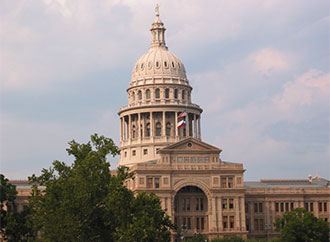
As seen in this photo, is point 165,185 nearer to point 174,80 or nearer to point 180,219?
point 180,219

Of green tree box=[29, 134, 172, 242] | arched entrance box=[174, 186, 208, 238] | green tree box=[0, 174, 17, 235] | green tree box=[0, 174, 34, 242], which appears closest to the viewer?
green tree box=[29, 134, 172, 242]

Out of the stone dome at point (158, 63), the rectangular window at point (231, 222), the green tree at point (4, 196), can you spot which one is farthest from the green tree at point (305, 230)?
the stone dome at point (158, 63)

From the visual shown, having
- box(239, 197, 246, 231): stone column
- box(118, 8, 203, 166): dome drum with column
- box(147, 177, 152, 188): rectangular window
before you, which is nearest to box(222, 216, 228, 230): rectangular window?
box(239, 197, 246, 231): stone column

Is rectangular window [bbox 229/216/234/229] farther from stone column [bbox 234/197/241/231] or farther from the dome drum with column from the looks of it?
the dome drum with column

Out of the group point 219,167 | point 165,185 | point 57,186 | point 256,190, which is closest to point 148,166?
point 165,185

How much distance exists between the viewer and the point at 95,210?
89.8 meters

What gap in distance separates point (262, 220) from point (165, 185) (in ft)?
79.9

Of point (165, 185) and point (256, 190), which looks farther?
point (256, 190)

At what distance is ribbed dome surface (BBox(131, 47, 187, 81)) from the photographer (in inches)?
6855

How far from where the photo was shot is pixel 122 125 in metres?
175

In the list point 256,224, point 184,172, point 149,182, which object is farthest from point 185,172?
point 256,224

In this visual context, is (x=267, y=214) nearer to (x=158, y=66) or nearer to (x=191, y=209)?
(x=191, y=209)

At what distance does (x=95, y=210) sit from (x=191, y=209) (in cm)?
5987

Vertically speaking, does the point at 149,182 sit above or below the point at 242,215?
above
